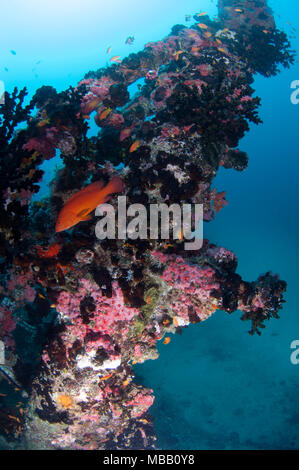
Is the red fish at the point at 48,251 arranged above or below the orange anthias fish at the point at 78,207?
below

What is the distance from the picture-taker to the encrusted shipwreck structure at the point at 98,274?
448 centimetres

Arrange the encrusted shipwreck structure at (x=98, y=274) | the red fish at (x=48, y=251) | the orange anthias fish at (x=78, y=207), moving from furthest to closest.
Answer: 1. the encrusted shipwreck structure at (x=98, y=274)
2. the red fish at (x=48, y=251)
3. the orange anthias fish at (x=78, y=207)

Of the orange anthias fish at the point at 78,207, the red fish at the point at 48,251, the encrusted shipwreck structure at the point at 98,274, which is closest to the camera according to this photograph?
the orange anthias fish at the point at 78,207

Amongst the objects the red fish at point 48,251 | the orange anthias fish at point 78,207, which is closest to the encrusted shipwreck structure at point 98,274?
the red fish at point 48,251

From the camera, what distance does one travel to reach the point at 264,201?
2366 inches

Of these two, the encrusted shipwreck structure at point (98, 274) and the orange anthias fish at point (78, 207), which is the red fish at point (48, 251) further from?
the orange anthias fish at point (78, 207)

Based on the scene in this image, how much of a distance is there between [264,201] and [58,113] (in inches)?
2462

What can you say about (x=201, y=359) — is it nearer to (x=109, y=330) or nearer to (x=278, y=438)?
(x=278, y=438)

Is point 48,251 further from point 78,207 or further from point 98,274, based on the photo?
point 78,207

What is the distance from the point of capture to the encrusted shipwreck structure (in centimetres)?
448

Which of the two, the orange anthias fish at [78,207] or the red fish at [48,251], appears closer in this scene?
the orange anthias fish at [78,207]

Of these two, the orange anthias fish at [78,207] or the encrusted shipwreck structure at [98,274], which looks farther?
the encrusted shipwreck structure at [98,274]

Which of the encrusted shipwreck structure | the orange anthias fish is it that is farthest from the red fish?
the orange anthias fish
